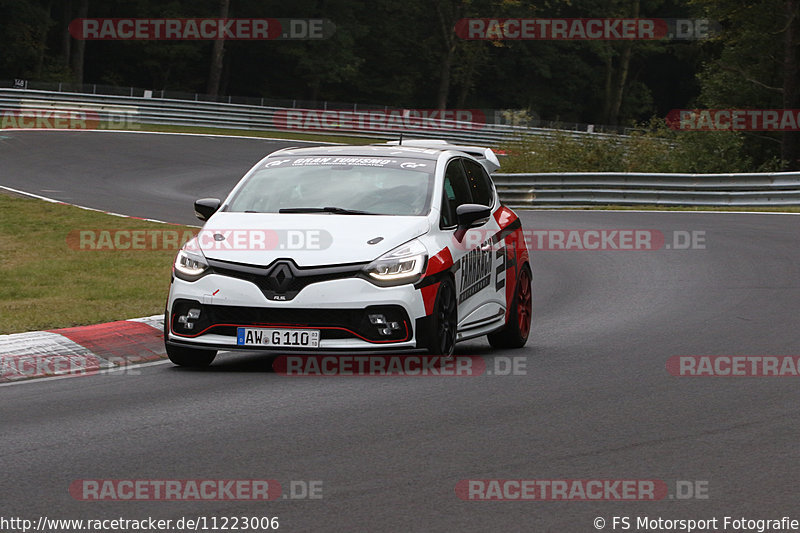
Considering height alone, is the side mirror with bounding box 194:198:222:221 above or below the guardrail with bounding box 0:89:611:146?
below

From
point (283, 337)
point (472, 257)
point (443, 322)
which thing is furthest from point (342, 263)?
point (472, 257)

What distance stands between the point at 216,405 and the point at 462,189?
12.6ft

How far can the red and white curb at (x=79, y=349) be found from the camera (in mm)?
9688

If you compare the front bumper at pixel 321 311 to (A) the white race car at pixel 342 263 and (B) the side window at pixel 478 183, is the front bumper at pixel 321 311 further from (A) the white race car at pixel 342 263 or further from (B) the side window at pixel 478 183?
(B) the side window at pixel 478 183

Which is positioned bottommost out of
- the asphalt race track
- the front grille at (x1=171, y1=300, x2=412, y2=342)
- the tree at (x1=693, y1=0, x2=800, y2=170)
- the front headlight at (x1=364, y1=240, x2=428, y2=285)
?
the asphalt race track

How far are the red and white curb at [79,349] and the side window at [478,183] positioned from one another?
3019 millimetres

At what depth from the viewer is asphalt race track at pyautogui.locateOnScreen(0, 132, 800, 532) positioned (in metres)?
5.88

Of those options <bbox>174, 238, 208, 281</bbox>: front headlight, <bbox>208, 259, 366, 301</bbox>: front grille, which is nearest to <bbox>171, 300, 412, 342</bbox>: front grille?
<bbox>208, 259, 366, 301</bbox>: front grille

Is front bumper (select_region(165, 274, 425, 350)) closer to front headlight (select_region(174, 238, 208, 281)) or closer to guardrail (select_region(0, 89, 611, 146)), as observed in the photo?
front headlight (select_region(174, 238, 208, 281))

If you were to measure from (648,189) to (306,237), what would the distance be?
66.1 feet

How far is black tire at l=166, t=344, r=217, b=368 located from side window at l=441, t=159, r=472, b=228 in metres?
2.11

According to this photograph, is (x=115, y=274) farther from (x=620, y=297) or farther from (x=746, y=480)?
(x=746, y=480)

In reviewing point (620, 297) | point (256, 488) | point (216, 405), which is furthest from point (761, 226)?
point (256, 488)

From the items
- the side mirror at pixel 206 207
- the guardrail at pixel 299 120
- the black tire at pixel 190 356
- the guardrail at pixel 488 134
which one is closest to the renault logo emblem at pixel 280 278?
the black tire at pixel 190 356
